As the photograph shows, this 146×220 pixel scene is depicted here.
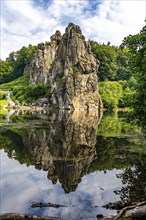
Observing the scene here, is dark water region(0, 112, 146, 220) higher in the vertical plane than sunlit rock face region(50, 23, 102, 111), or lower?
lower

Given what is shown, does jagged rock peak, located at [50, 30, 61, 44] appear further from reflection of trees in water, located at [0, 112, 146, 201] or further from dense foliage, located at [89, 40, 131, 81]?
reflection of trees in water, located at [0, 112, 146, 201]

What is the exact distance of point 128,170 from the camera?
2531 cm

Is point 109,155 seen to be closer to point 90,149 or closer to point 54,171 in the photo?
point 90,149

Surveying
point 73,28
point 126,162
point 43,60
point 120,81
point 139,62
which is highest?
point 73,28

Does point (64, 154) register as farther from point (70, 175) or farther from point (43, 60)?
point (43, 60)

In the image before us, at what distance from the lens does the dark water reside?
1775cm

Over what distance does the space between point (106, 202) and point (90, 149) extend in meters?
17.4

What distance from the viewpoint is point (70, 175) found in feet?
77.9

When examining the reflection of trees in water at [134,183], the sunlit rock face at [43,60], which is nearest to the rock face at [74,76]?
the sunlit rock face at [43,60]

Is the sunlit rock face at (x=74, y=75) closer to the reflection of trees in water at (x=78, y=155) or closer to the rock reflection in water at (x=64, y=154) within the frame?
the rock reflection in water at (x=64, y=154)

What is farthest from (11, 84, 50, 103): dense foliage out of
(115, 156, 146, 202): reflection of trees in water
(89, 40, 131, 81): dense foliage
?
(115, 156, 146, 202): reflection of trees in water

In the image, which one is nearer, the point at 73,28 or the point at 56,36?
the point at 73,28

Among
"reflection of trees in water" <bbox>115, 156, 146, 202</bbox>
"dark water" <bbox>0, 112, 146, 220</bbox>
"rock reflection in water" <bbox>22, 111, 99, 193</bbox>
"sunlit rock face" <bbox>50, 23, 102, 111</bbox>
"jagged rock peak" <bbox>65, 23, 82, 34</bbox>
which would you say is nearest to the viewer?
"dark water" <bbox>0, 112, 146, 220</bbox>

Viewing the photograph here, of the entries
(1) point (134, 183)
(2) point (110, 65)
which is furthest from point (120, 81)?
(1) point (134, 183)
